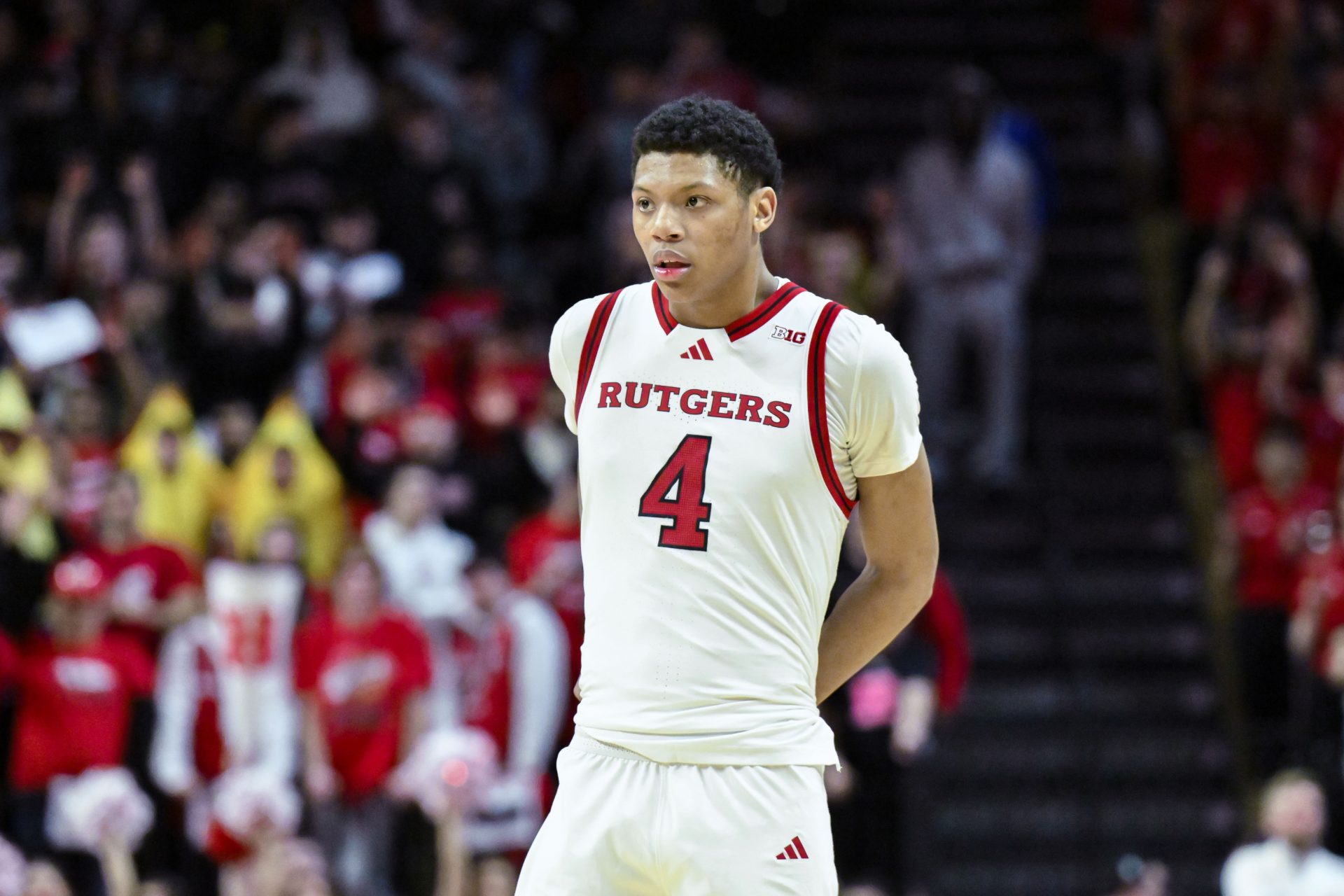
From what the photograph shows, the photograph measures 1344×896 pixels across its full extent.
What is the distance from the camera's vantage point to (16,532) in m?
9.63

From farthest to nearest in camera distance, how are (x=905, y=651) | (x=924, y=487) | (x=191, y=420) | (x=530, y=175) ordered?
(x=530, y=175)
(x=191, y=420)
(x=905, y=651)
(x=924, y=487)

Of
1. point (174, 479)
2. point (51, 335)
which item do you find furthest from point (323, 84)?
point (174, 479)

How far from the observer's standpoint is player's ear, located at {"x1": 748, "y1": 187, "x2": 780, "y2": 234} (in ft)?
12.8

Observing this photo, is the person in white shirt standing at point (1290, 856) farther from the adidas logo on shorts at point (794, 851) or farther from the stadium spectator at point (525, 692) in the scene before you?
the adidas logo on shorts at point (794, 851)

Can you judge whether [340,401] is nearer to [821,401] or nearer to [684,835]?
[821,401]

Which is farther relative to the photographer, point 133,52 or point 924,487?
point 133,52

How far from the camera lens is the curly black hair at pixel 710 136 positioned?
3781 mm

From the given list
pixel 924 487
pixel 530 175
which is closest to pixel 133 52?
pixel 530 175

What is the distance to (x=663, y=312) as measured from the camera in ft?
13.1

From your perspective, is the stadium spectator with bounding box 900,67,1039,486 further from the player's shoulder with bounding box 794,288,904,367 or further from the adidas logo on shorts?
the adidas logo on shorts

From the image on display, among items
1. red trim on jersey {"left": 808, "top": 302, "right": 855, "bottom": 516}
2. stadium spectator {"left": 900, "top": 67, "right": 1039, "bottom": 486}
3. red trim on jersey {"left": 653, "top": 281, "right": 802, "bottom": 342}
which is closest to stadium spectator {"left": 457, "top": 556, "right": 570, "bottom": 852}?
stadium spectator {"left": 900, "top": 67, "right": 1039, "bottom": 486}

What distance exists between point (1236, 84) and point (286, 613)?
26.2 feet

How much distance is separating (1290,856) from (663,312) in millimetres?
6655

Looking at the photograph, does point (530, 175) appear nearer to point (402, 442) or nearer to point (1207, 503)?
point (402, 442)
